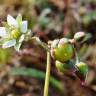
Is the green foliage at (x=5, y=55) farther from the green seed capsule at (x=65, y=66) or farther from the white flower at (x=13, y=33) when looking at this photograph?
the green seed capsule at (x=65, y=66)

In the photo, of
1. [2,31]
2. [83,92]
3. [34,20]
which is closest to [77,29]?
[34,20]

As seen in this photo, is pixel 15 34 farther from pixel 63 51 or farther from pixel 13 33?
pixel 63 51

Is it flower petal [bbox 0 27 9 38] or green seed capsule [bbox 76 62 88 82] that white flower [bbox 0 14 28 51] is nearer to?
flower petal [bbox 0 27 9 38]

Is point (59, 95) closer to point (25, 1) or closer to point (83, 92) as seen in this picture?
point (83, 92)

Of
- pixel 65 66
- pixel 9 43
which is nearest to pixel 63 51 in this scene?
pixel 65 66

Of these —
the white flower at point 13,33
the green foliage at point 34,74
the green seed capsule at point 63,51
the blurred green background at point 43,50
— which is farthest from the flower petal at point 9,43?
the green foliage at point 34,74
